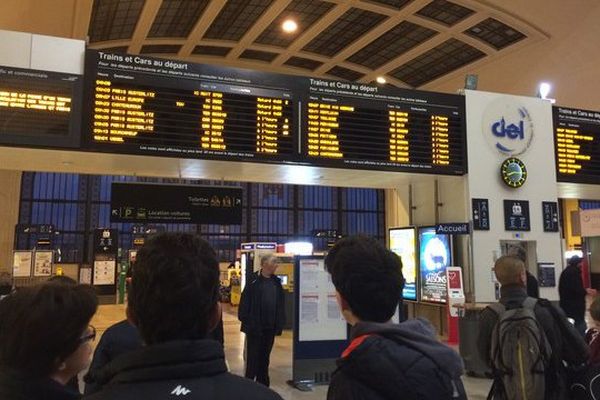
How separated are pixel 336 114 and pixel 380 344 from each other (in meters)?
5.71

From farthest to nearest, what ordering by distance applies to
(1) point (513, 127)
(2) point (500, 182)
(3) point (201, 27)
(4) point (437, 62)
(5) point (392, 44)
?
1. (4) point (437, 62)
2. (5) point (392, 44)
3. (3) point (201, 27)
4. (1) point (513, 127)
5. (2) point (500, 182)

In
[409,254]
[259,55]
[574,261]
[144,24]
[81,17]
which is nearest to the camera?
[574,261]

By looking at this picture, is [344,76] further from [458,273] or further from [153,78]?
[153,78]

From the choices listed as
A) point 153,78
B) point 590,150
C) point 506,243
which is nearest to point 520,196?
point 506,243

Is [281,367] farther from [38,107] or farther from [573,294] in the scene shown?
[38,107]

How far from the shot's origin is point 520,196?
8258mm

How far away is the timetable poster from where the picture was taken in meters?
6.03

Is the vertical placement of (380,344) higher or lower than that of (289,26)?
lower

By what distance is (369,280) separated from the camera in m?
1.58

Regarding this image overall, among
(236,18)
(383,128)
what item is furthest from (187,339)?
(236,18)

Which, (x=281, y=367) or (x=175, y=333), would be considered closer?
(x=175, y=333)

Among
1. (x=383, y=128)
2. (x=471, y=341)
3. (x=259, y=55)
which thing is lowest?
(x=471, y=341)

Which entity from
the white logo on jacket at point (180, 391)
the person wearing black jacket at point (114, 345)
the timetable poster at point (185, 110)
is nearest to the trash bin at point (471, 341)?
the timetable poster at point (185, 110)

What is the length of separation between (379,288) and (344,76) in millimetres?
16863
